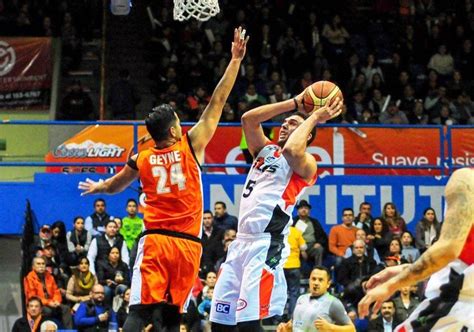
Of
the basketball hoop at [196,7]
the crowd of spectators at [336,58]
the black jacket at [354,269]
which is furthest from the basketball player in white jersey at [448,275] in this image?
the crowd of spectators at [336,58]

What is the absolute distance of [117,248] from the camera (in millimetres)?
15086

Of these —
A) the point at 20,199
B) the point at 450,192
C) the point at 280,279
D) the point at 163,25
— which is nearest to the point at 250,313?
the point at 280,279

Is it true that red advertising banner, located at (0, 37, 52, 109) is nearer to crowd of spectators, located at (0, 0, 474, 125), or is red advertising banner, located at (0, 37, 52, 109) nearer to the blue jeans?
crowd of spectators, located at (0, 0, 474, 125)

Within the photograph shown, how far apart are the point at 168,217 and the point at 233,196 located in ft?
29.9

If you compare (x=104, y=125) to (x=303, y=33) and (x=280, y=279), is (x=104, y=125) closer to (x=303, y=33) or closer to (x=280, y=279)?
(x=303, y=33)

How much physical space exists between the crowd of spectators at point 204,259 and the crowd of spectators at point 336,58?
378 cm

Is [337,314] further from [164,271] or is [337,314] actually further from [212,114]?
[212,114]

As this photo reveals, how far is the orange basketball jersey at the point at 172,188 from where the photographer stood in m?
7.96

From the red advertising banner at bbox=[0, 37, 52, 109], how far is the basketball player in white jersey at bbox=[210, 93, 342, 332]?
43.4ft

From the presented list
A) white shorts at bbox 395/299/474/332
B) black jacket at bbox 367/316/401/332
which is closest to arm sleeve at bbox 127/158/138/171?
white shorts at bbox 395/299/474/332

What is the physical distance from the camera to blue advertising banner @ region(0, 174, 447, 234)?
1681 centimetres

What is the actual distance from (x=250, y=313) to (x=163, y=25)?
577 inches

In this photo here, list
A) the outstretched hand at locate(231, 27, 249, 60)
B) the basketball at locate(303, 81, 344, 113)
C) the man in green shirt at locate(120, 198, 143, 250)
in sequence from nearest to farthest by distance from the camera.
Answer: the outstretched hand at locate(231, 27, 249, 60)
the basketball at locate(303, 81, 344, 113)
the man in green shirt at locate(120, 198, 143, 250)

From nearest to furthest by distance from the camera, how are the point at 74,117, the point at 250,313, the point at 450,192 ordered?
the point at 450,192 → the point at 250,313 → the point at 74,117
